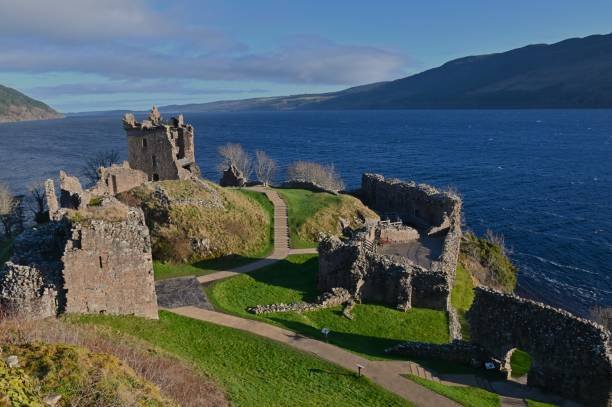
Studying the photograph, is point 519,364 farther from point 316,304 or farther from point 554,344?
point 316,304

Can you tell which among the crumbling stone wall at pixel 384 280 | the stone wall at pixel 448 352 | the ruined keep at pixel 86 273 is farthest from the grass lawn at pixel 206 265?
the stone wall at pixel 448 352

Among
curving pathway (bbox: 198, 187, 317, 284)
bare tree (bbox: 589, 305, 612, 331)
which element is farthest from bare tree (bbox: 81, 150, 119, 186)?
bare tree (bbox: 589, 305, 612, 331)

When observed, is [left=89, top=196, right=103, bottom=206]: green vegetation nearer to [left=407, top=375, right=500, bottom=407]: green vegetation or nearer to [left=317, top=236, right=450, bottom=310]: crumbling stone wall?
[left=317, top=236, right=450, bottom=310]: crumbling stone wall

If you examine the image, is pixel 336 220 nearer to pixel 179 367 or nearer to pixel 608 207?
pixel 179 367

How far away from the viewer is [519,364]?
1048 inches

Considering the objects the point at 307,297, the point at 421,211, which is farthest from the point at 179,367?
the point at 421,211

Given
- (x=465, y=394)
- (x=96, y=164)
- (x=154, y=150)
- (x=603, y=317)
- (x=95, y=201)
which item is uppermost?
(x=154, y=150)

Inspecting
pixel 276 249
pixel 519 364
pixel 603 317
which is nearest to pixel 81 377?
pixel 519 364

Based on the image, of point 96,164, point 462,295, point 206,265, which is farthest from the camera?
point 96,164

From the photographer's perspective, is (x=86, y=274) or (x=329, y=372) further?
(x=86, y=274)

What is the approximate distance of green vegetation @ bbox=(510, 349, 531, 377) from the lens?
83.2 feet

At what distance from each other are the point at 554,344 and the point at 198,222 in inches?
1131

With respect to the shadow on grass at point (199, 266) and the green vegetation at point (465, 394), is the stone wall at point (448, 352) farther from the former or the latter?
the shadow on grass at point (199, 266)

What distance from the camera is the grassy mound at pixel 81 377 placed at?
1066 centimetres
